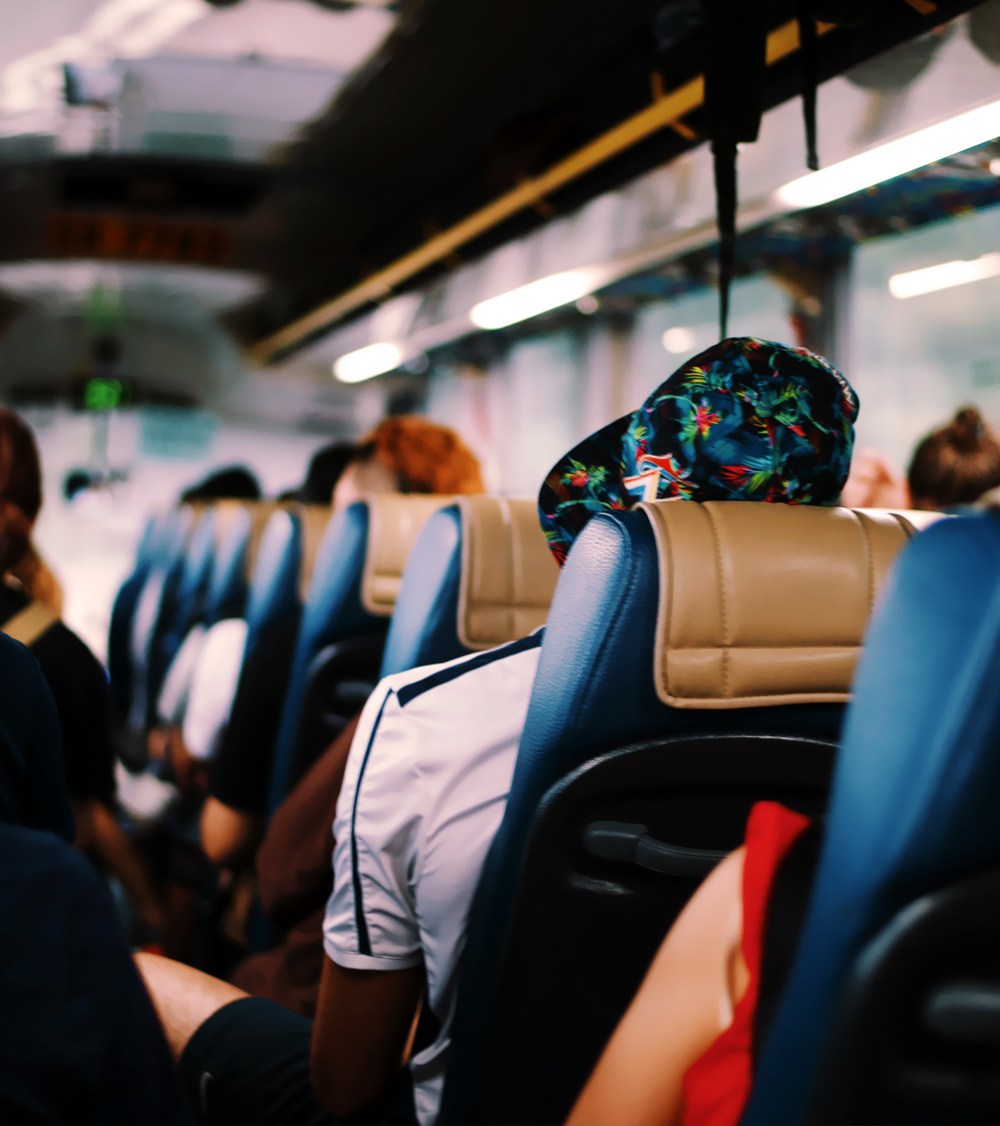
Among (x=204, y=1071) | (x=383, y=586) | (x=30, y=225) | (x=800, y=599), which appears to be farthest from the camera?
(x=30, y=225)

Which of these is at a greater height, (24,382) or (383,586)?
(24,382)

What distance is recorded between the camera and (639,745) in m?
1.18

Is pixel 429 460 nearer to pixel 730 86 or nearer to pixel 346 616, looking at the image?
pixel 346 616

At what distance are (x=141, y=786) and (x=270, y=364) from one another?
6.91 m

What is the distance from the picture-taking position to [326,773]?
63.6 inches

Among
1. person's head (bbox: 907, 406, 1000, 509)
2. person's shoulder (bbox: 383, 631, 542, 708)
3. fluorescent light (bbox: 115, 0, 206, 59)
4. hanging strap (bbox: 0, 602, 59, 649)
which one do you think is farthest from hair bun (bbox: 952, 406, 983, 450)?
fluorescent light (bbox: 115, 0, 206, 59)

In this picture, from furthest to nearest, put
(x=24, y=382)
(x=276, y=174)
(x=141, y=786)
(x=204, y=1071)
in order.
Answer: (x=24, y=382) → (x=276, y=174) → (x=141, y=786) → (x=204, y=1071)

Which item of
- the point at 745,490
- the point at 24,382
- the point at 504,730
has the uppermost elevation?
the point at 24,382

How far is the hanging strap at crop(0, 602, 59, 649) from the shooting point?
65.6 inches

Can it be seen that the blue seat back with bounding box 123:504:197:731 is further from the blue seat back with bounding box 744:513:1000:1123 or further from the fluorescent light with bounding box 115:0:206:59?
the blue seat back with bounding box 744:513:1000:1123

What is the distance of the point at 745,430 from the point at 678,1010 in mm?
666

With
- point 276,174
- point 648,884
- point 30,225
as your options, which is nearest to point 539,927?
point 648,884

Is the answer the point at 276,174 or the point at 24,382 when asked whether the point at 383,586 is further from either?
the point at 24,382

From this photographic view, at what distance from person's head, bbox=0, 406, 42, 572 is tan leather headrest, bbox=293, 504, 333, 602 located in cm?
82
